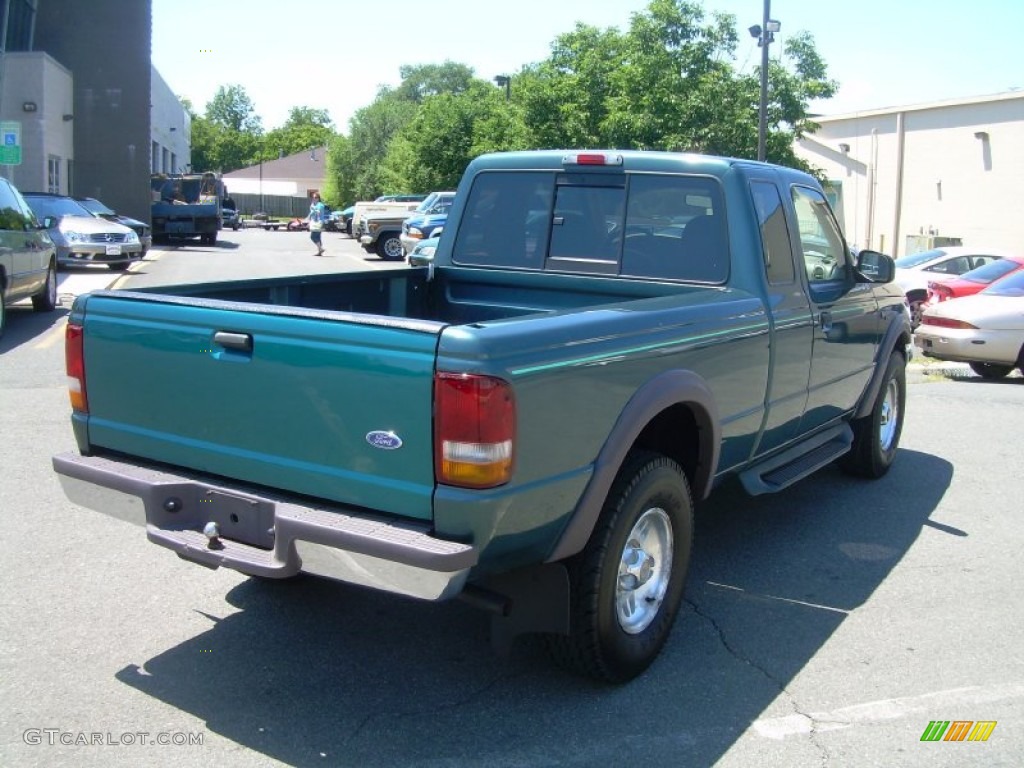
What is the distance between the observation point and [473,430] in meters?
3.22

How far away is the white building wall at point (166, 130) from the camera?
5269 cm

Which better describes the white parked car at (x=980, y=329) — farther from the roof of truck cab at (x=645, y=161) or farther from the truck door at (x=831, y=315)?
the roof of truck cab at (x=645, y=161)

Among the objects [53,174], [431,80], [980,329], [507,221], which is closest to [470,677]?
[507,221]

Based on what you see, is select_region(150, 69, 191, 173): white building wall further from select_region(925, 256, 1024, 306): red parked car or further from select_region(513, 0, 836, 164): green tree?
select_region(925, 256, 1024, 306): red parked car

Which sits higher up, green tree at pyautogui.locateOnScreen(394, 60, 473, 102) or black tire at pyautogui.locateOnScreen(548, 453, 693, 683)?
green tree at pyautogui.locateOnScreen(394, 60, 473, 102)

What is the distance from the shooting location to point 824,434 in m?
6.15

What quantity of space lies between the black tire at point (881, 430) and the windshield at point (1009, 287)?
5939 millimetres

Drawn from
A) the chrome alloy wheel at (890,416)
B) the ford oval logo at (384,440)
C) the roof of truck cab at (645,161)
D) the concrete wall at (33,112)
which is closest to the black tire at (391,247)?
the concrete wall at (33,112)

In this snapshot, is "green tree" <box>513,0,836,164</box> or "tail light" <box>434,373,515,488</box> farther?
"green tree" <box>513,0,836,164</box>

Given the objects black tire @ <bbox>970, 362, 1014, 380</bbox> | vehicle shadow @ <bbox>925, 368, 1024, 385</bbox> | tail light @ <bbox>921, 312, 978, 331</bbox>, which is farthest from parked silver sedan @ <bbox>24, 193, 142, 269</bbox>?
black tire @ <bbox>970, 362, 1014, 380</bbox>

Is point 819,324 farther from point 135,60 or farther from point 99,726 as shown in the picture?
point 135,60

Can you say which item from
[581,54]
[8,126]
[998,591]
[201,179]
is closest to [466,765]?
[998,591]

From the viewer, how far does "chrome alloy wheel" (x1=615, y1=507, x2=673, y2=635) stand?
406 centimetres

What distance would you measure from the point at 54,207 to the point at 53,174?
47.1ft
